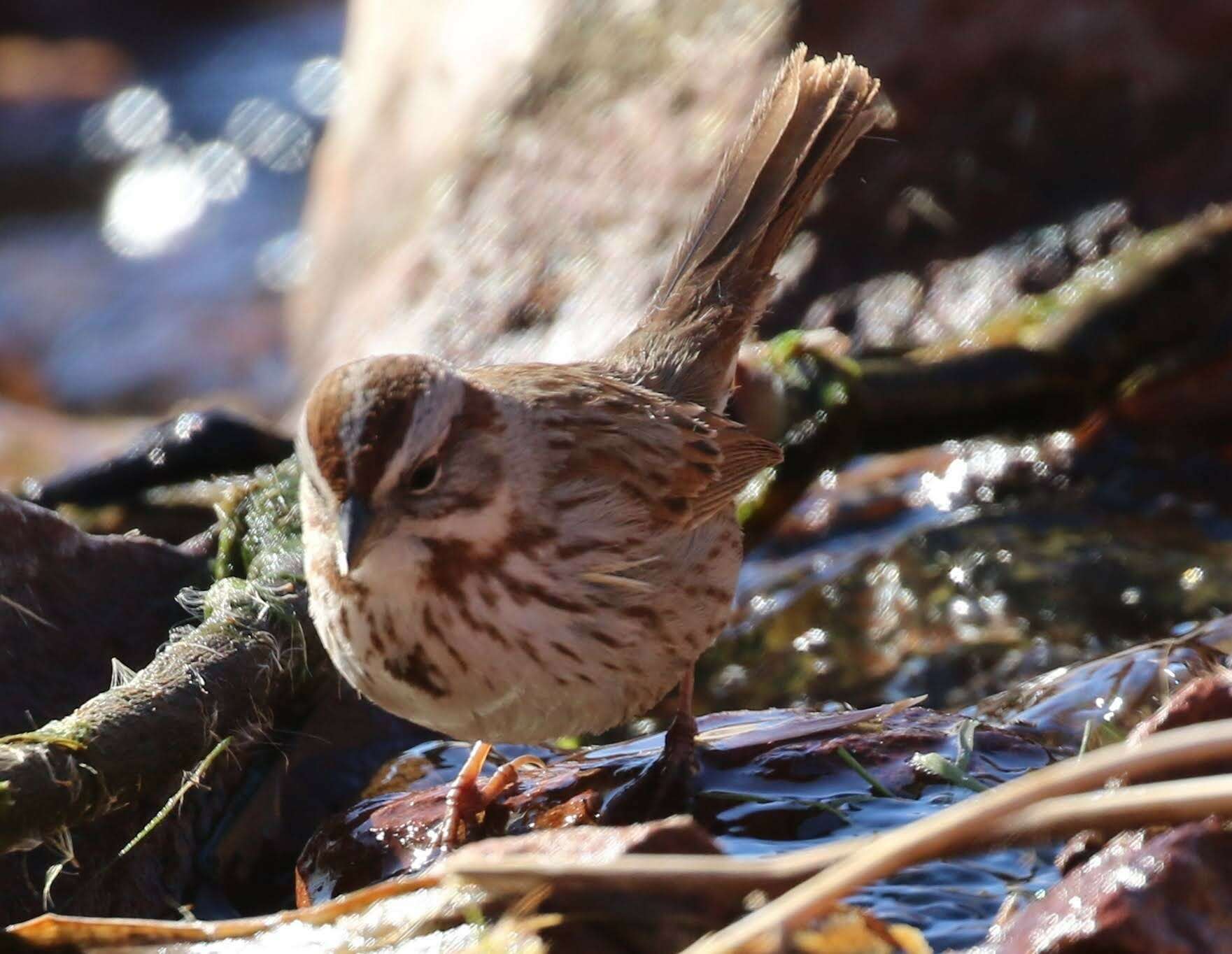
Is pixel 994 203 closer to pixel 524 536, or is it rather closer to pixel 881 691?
pixel 881 691

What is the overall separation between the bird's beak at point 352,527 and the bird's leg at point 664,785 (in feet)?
3.46

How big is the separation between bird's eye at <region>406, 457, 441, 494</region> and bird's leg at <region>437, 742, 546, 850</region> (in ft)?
2.88

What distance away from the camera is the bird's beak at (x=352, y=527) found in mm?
3939

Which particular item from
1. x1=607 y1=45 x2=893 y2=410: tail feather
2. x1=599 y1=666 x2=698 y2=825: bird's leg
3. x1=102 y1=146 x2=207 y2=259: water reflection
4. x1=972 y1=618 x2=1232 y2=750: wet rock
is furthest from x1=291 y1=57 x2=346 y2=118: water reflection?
x1=599 y1=666 x2=698 y2=825: bird's leg

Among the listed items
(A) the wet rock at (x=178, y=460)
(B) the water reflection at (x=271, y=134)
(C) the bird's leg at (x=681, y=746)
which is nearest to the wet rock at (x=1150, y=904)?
(C) the bird's leg at (x=681, y=746)

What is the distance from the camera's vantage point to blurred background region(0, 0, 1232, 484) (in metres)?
8.65

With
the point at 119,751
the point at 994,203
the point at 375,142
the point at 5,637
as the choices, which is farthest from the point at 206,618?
the point at 375,142

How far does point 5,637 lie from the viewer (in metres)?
4.82

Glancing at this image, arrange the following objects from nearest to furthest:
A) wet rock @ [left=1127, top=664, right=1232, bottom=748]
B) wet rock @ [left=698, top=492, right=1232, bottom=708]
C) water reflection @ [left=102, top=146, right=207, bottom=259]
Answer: wet rock @ [left=1127, top=664, right=1232, bottom=748], wet rock @ [left=698, top=492, right=1232, bottom=708], water reflection @ [left=102, top=146, right=207, bottom=259]

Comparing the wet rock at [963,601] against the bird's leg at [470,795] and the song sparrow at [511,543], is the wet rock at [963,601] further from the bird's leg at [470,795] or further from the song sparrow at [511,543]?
the bird's leg at [470,795]

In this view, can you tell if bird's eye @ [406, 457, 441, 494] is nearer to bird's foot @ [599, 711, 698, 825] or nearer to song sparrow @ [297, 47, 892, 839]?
song sparrow @ [297, 47, 892, 839]

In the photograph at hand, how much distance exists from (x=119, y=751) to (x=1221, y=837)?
2432 mm

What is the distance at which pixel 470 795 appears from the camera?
184 inches

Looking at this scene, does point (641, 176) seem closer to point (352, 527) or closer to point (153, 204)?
point (352, 527)
